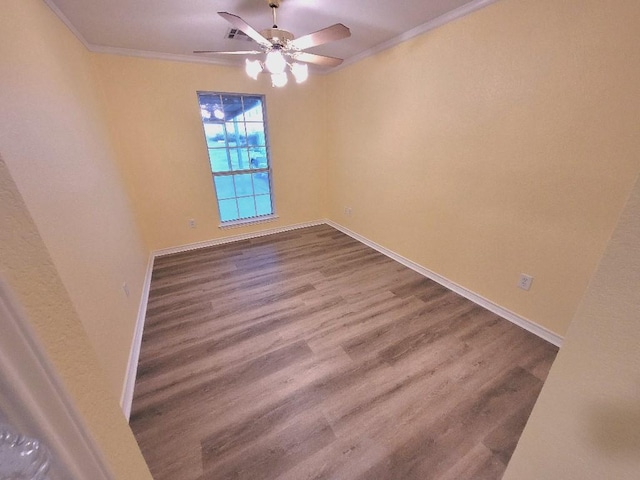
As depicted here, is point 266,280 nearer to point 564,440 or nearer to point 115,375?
point 115,375

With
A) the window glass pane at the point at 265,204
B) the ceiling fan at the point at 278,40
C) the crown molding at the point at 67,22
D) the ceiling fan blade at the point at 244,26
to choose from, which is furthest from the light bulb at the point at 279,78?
the window glass pane at the point at 265,204

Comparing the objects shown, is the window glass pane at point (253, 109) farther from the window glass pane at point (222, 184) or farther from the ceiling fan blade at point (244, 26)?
the ceiling fan blade at point (244, 26)

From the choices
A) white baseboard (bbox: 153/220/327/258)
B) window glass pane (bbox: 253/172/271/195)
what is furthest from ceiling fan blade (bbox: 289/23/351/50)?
white baseboard (bbox: 153/220/327/258)

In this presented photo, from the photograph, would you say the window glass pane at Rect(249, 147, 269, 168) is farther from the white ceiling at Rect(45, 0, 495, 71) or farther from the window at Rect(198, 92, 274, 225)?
the white ceiling at Rect(45, 0, 495, 71)

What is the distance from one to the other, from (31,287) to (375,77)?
10.6 feet

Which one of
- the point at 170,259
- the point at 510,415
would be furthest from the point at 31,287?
the point at 170,259

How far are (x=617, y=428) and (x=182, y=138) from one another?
3.77 m

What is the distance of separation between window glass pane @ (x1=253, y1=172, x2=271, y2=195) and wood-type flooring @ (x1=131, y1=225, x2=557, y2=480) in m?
1.82

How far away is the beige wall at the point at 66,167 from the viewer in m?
1.05

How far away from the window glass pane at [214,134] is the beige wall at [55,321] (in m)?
3.27

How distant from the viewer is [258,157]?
12.0 feet

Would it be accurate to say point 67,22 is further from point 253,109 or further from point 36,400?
point 36,400

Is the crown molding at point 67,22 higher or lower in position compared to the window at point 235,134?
higher

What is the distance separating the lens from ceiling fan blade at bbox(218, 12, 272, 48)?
147 centimetres
